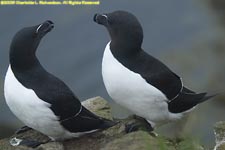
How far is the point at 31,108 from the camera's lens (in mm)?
3602

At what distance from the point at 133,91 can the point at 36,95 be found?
1.76 feet

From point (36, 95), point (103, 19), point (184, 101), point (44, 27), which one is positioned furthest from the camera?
point (184, 101)

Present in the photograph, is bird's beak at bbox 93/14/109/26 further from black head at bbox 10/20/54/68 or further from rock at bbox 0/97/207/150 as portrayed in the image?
rock at bbox 0/97/207/150

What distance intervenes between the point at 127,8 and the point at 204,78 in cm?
102

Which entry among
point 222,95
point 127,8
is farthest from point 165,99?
point 127,8

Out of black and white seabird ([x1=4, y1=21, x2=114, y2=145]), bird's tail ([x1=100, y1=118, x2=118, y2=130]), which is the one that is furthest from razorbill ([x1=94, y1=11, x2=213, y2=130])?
black and white seabird ([x1=4, y1=21, x2=114, y2=145])

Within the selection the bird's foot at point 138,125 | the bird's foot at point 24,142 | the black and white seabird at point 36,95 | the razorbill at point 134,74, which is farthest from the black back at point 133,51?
the bird's foot at point 24,142

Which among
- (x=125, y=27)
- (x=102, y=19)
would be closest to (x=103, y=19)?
(x=102, y=19)

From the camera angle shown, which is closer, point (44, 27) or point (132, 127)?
point (44, 27)

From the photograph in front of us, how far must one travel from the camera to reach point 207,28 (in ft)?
22.6

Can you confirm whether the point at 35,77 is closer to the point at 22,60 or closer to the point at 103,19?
the point at 22,60

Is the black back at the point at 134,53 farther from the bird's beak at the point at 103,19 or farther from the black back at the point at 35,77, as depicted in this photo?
the black back at the point at 35,77

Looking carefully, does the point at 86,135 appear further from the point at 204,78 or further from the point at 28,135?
the point at 204,78

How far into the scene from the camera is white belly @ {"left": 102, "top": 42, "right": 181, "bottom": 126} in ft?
12.3
